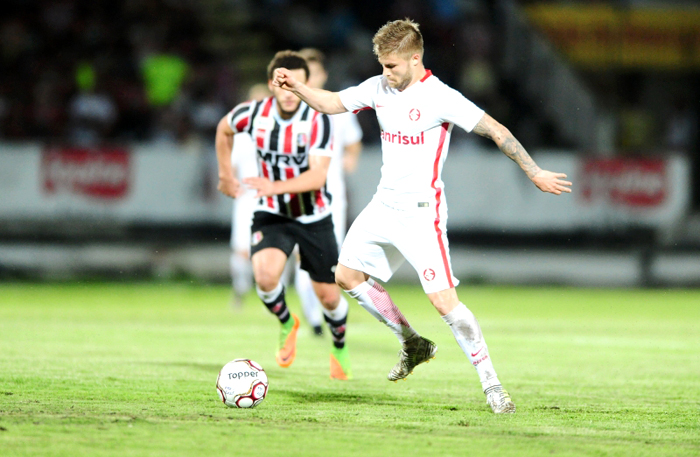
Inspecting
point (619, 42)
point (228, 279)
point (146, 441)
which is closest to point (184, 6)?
point (228, 279)

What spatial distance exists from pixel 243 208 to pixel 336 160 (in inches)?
105

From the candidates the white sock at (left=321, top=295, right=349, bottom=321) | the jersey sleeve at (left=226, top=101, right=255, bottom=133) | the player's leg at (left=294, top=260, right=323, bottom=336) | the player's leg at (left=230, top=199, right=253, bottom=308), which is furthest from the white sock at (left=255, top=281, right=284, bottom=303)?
the player's leg at (left=230, top=199, right=253, bottom=308)

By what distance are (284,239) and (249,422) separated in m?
2.46

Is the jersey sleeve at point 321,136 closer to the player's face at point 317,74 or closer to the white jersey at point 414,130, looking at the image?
the player's face at point 317,74

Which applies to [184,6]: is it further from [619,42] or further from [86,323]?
[86,323]

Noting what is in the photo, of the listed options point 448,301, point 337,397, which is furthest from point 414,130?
point 337,397

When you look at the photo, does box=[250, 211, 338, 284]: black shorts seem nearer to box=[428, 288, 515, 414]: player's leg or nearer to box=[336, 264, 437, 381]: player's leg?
box=[336, 264, 437, 381]: player's leg

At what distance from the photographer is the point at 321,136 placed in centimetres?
738

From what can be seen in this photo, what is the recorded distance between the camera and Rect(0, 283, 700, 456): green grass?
4.73 m

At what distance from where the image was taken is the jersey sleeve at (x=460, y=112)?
226 inches

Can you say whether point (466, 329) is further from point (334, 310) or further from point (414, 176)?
point (334, 310)

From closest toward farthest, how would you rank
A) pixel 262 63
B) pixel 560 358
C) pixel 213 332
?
pixel 560 358 < pixel 213 332 < pixel 262 63

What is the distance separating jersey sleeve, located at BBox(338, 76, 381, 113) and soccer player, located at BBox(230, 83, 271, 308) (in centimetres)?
393

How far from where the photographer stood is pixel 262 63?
1959 centimetres
